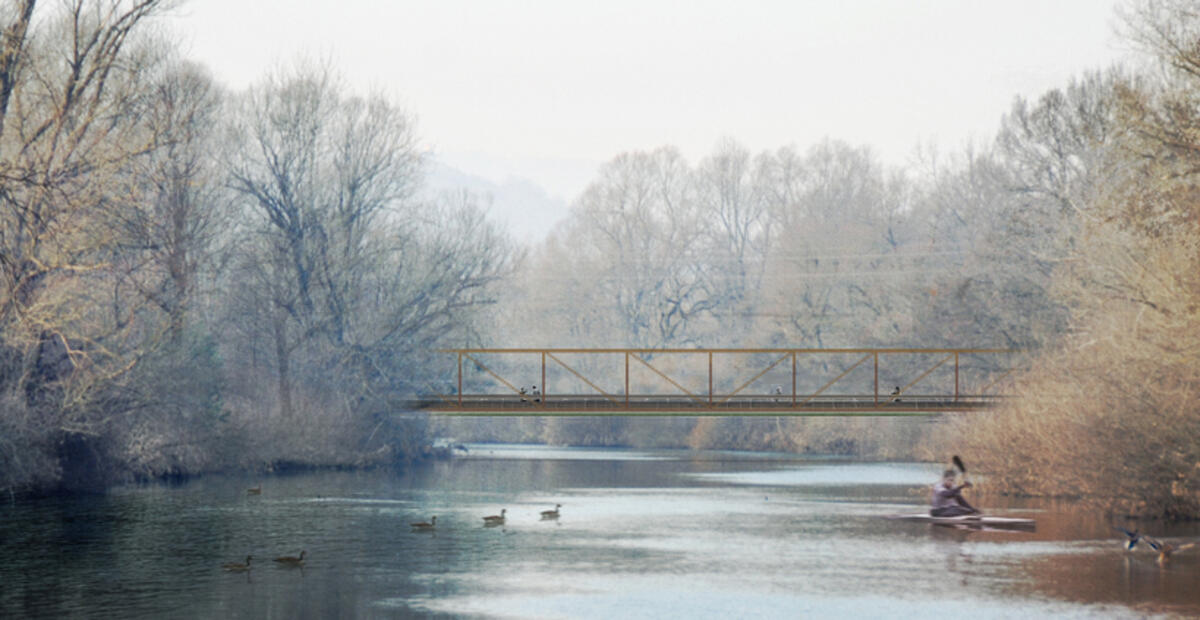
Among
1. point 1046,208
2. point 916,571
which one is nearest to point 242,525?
point 916,571

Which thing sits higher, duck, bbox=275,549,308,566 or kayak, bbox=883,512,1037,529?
kayak, bbox=883,512,1037,529

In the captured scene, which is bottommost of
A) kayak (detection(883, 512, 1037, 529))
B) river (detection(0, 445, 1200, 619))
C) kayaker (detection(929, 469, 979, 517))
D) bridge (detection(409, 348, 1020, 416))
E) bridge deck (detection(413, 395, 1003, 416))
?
river (detection(0, 445, 1200, 619))

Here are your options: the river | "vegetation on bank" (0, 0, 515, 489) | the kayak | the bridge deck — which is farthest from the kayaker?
"vegetation on bank" (0, 0, 515, 489)

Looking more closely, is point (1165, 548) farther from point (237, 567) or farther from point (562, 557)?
point (237, 567)

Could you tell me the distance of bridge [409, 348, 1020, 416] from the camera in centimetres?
3891

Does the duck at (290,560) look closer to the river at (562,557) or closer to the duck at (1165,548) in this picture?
the river at (562,557)

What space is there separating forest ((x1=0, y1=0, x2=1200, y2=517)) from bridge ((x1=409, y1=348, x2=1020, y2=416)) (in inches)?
39.3

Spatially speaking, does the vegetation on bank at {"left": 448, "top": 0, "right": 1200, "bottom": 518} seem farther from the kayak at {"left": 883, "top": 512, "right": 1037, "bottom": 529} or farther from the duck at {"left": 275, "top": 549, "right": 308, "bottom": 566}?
the duck at {"left": 275, "top": 549, "right": 308, "bottom": 566}

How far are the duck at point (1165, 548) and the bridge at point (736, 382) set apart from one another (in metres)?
11.8

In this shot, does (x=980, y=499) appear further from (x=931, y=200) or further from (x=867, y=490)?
(x=931, y=200)

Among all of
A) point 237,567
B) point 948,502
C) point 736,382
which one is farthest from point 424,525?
point 736,382

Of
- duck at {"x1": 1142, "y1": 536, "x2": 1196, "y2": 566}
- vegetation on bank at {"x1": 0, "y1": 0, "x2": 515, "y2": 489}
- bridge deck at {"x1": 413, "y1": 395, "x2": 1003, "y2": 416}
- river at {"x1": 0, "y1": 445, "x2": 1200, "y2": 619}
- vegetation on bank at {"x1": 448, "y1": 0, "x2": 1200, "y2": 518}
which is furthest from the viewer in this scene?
bridge deck at {"x1": 413, "y1": 395, "x2": 1003, "y2": 416}

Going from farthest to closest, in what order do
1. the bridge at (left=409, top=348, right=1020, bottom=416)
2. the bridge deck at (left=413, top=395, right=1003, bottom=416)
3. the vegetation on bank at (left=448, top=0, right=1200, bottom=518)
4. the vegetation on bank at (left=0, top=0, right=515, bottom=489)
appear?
the bridge at (left=409, top=348, right=1020, bottom=416)
the bridge deck at (left=413, top=395, right=1003, bottom=416)
the vegetation on bank at (left=0, top=0, right=515, bottom=489)
the vegetation on bank at (left=448, top=0, right=1200, bottom=518)

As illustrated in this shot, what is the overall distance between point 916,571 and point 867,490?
1594 cm
